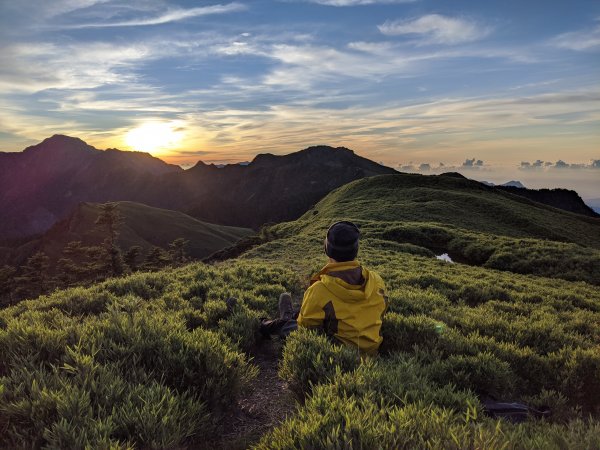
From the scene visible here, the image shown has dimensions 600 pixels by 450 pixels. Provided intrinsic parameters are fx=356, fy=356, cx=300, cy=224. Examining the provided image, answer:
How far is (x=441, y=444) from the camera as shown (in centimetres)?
248

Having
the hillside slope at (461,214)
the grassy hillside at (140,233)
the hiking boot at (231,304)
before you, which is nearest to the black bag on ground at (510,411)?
the hiking boot at (231,304)

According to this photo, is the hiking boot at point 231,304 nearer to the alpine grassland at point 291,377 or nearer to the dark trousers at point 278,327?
the alpine grassland at point 291,377

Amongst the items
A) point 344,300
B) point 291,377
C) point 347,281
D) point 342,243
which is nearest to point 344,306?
point 344,300

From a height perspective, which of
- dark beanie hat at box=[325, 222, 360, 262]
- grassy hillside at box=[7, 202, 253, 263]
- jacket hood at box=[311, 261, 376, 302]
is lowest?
grassy hillside at box=[7, 202, 253, 263]

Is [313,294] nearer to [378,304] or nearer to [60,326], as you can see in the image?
[378,304]

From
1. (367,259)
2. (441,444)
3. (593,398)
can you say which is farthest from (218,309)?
(367,259)

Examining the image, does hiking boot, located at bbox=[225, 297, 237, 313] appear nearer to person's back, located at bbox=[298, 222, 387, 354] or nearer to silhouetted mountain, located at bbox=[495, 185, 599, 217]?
person's back, located at bbox=[298, 222, 387, 354]

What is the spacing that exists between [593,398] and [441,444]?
4.07 meters

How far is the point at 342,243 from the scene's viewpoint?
5.46 metres

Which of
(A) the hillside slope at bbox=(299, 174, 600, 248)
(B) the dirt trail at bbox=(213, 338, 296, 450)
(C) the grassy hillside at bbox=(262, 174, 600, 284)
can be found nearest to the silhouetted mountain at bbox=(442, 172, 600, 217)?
(C) the grassy hillside at bbox=(262, 174, 600, 284)

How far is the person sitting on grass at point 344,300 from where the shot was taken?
5.33 metres

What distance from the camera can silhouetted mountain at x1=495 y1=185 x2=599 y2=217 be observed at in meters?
140

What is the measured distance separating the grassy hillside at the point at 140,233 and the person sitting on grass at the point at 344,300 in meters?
140

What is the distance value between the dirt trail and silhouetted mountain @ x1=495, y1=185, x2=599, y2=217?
157157 mm
